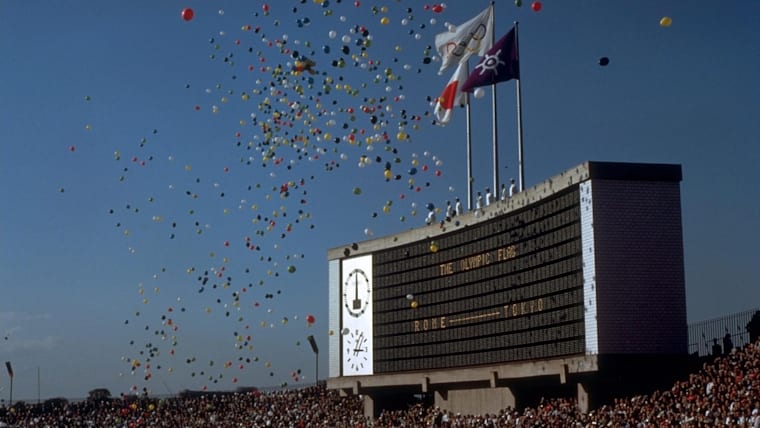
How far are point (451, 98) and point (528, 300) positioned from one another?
10.4 metres

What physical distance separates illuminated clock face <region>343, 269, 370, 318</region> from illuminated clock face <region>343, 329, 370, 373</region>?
105 cm

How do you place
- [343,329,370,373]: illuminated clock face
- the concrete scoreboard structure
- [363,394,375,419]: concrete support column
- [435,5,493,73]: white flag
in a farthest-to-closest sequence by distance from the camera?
[363,394,375,419]: concrete support column, [343,329,370,373]: illuminated clock face, [435,5,493,73]: white flag, the concrete scoreboard structure

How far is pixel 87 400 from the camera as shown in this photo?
292ft

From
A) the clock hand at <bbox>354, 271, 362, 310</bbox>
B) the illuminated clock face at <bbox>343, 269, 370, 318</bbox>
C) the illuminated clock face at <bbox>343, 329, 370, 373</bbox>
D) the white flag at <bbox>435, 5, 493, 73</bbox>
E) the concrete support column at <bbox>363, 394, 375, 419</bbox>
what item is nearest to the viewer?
the white flag at <bbox>435, 5, 493, 73</bbox>

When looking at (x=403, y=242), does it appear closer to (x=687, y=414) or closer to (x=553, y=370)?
(x=553, y=370)

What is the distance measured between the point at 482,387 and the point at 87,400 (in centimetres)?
4974

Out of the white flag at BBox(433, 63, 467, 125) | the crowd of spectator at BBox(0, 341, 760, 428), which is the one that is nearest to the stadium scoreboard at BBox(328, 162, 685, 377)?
the crowd of spectator at BBox(0, 341, 760, 428)

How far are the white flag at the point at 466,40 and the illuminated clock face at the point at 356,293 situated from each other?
12.6 meters

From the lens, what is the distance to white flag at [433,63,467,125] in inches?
1895

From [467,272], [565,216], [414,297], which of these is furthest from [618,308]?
[414,297]

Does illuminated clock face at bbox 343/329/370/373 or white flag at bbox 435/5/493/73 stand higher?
white flag at bbox 435/5/493/73

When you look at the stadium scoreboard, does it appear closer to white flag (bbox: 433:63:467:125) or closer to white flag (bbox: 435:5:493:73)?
white flag (bbox: 433:63:467:125)

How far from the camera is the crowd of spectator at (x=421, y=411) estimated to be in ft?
109

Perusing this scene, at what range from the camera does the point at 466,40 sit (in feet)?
156
